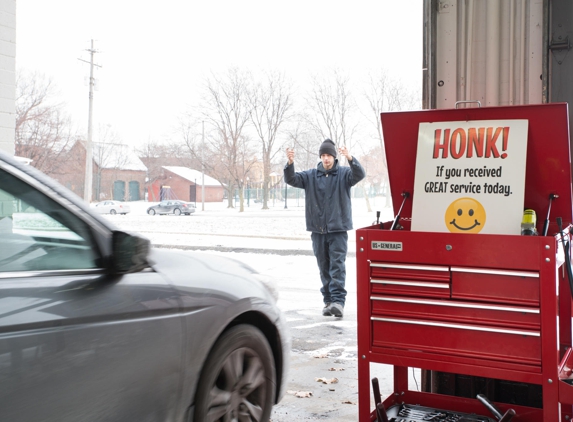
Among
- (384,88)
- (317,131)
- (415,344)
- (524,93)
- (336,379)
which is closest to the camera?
(415,344)

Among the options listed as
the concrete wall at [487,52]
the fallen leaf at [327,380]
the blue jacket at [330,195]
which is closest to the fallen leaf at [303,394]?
the fallen leaf at [327,380]

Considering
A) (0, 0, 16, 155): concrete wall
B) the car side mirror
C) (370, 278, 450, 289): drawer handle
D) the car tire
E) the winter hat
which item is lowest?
the car tire

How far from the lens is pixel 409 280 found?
297 centimetres

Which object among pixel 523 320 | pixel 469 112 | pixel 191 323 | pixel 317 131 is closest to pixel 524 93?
pixel 469 112

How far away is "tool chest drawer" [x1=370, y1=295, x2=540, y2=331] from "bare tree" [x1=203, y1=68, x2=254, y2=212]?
41.9 m

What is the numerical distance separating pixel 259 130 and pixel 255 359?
42.1 m

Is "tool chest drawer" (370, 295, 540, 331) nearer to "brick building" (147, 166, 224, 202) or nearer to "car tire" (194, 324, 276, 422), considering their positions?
"car tire" (194, 324, 276, 422)

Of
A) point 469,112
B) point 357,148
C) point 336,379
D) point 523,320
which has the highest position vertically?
point 357,148

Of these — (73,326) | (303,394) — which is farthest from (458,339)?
(73,326)

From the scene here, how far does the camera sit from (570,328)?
3.45 metres

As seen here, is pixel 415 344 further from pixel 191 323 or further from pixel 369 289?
pixel 191 323

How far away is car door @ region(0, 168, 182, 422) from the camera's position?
1.78 meters

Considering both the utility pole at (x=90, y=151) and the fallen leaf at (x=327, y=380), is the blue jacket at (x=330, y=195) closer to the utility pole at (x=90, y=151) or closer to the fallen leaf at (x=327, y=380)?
the fallen leaf at (x=327, y=380)

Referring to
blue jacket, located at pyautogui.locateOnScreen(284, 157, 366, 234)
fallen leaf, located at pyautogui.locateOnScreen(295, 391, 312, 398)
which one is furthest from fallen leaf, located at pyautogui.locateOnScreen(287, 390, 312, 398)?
blue jacket, located at pyautogui.locateOnScreen(284, 157, 366, 234)
